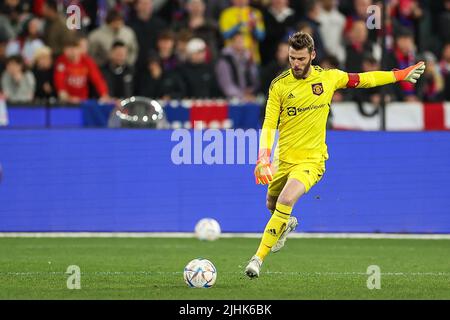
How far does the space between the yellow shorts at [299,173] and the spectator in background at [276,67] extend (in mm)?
7040

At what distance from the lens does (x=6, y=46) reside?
21484mm

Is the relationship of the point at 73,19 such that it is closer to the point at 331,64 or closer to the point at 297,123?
the point at 331,64

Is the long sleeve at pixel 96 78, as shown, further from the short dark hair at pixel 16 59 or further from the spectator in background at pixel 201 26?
the spectator in background at pixel 201 26

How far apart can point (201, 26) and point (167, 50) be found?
1082 mm

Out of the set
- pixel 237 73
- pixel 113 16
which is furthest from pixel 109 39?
pixel 237 73

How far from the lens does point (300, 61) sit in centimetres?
1203

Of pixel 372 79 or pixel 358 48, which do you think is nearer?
pixel 372 79

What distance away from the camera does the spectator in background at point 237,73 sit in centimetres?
2039

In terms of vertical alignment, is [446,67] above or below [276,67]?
above

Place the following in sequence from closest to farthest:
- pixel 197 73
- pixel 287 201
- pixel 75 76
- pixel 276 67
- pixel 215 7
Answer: pixel 287 201
pixel 75 76
pixel 276 67
pixel 197 73
pixel 215 7

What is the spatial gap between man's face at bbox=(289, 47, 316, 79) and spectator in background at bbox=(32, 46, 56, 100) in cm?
836

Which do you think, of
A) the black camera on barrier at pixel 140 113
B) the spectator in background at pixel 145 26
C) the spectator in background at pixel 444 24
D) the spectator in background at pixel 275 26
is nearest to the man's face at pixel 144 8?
the spectator in background at pixel 145 26

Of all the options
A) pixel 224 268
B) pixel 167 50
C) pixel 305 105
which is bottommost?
pixel 224 268

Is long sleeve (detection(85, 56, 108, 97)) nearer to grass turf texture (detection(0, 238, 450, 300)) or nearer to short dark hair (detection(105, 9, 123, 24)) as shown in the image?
short dark hair (detection(105, 9, 123, 24))
